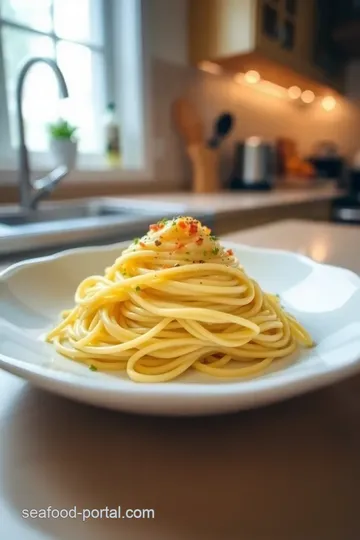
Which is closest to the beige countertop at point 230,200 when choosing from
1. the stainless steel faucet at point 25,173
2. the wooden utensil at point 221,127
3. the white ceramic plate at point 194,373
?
the wooden utensil at point 221,127

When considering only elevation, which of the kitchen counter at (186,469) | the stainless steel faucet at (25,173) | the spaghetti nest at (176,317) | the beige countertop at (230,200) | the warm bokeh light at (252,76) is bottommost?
the kitchen counter at (186,469)

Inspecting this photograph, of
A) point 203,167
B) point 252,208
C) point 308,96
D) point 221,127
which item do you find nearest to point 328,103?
point 308,96

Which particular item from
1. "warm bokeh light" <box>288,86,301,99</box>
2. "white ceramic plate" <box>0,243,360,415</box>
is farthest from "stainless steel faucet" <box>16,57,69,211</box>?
"warm bokeh light" <box>288,86,301,99</box>

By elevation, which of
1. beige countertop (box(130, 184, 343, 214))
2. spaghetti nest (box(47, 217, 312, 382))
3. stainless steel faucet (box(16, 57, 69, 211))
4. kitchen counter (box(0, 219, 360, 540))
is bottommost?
kitchen counter (box(0, 219, 360, 540))

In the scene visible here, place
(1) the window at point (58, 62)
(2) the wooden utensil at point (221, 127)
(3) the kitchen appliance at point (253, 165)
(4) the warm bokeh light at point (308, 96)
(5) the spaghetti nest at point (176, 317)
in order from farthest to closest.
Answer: (4) the warm bokeh light at point (308, 96) < (3) the kitchen appliance at point (253, 165) < (2) the wooden utensil at point (221, 127) < (1) the window at point (58, 62) < (5) the spaghetti nest at point (176, 317)

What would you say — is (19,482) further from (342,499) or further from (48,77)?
(48,77)

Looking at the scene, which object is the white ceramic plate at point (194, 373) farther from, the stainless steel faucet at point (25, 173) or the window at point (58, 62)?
the window at point (58, 62)

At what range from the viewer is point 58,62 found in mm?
2078

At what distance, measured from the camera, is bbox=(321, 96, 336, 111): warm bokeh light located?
4.04 metres

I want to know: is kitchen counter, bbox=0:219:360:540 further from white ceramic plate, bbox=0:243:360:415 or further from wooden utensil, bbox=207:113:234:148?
wooden utensil, bbox=207:113:234:148

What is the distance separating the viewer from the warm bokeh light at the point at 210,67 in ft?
8.65

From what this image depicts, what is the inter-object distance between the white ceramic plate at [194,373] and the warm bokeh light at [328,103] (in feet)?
12.6

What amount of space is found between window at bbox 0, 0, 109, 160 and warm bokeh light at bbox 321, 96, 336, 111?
252 cm

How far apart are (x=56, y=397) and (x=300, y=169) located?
3236 millimetres
